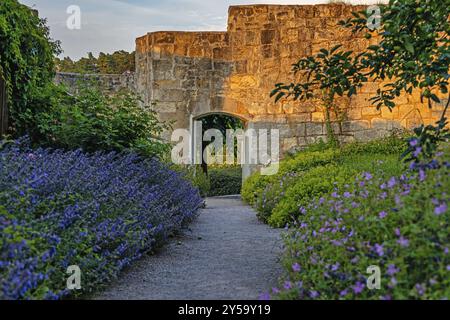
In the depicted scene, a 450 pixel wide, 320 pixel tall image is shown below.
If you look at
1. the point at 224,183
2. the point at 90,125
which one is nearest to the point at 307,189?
the point at 90,125

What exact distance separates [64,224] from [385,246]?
5.98 ft

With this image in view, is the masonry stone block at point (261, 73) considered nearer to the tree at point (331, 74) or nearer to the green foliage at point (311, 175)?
the green foliage at point (311, 175)

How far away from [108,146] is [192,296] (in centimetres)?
337

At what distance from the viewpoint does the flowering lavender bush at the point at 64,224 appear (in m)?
2.50

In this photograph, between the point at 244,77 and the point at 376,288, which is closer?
the point at 376,288

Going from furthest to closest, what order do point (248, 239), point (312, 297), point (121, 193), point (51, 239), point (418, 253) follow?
point (248, 239) < point (121, 193) < point (51, 239) < point (312, 297) < point (418, 253)

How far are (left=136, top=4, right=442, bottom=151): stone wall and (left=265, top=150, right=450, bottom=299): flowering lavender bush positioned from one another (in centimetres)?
712

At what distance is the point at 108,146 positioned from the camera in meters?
6.07

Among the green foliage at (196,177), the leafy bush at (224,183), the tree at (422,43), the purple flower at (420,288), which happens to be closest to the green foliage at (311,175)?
the tree at (422,43)

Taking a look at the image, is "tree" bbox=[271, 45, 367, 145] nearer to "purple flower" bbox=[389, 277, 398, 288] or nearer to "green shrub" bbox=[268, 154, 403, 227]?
"purple flower" bbox=[389, 277, 398, 288]

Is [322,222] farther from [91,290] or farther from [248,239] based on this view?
[248,239]

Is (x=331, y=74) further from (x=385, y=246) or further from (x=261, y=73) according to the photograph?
(x=261, y=73)

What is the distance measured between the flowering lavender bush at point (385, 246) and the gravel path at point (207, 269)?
44 centimetres

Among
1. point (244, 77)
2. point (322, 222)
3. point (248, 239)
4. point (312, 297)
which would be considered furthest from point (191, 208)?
point (244, 77)
